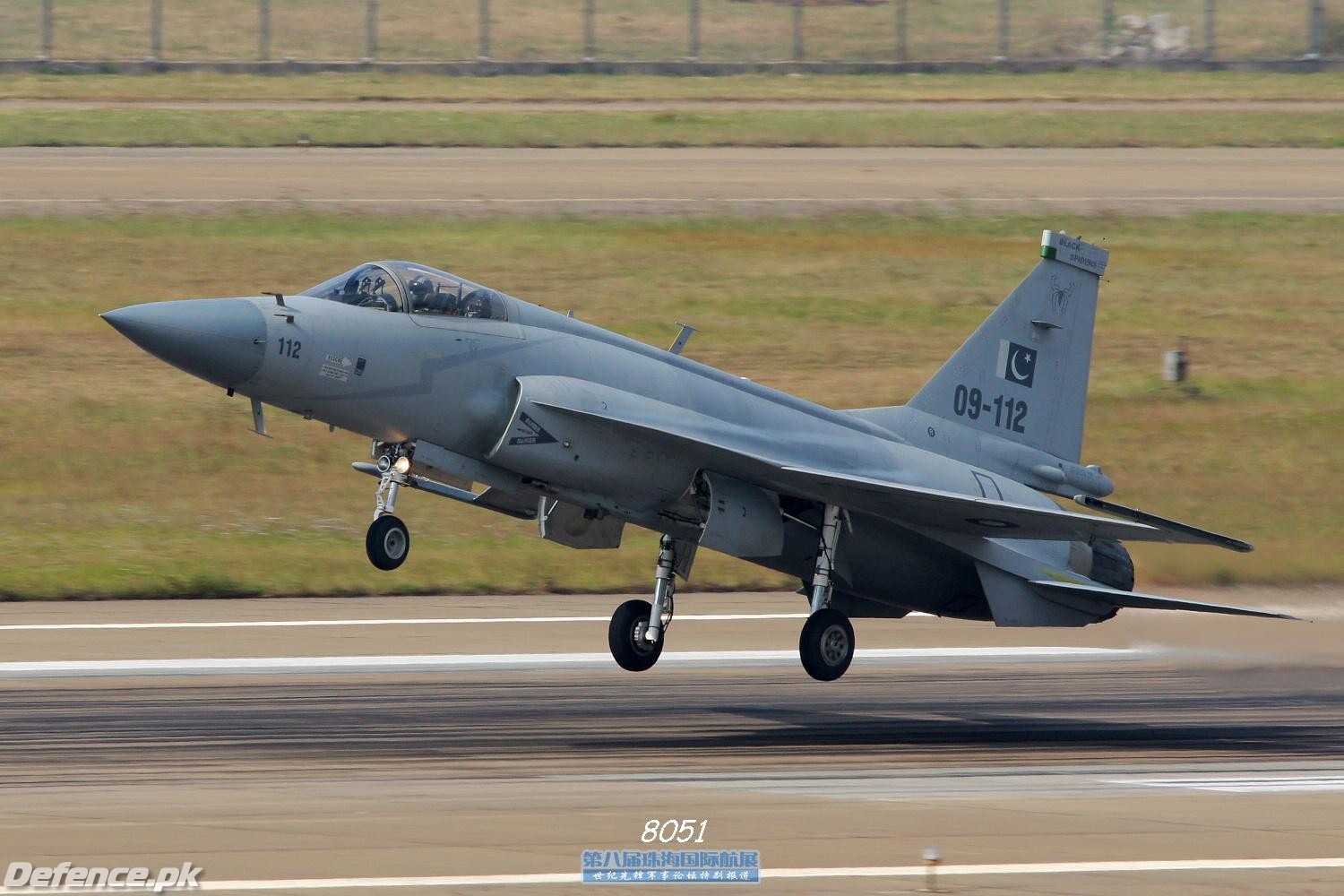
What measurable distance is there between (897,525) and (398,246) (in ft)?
63.8

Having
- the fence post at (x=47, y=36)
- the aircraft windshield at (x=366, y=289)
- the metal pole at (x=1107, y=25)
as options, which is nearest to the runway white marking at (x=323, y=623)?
the aircraft windshield at (x=366, y=289)

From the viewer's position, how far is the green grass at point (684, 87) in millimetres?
50625

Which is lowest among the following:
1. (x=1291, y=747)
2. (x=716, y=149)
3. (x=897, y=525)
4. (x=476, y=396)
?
(x=1291, y=747)

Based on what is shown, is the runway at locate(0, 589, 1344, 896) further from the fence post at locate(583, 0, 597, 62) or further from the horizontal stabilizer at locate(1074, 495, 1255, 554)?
the fence post at locate(583, 0, 597, 62)

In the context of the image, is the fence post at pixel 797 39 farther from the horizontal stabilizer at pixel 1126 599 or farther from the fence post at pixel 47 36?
the horizontal stabilizer at pixel 1126 599

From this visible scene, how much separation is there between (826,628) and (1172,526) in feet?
11.7

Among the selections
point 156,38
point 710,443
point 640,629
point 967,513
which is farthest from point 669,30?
point 710,443

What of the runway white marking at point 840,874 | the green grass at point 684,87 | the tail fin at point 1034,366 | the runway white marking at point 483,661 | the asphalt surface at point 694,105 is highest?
the green grass at point 684,87

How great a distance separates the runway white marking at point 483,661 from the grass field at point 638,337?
2200 mm

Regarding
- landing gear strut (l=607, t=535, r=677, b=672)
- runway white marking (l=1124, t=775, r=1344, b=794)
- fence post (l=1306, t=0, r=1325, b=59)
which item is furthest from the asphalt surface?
runway white marking (l=1124, t=775, r=1344, b=794)

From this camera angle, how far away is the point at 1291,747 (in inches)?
660

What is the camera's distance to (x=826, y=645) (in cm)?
1769

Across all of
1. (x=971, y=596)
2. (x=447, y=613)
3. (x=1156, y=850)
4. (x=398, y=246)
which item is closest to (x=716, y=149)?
(x=398, y=246)

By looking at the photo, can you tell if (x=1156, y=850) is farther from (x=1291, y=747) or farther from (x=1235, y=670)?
(x=1235, y=670)
